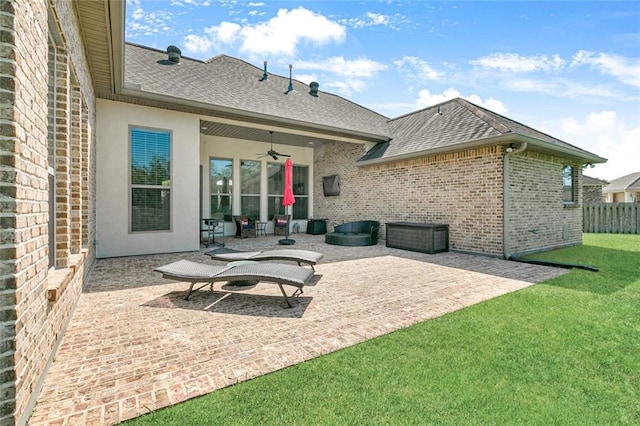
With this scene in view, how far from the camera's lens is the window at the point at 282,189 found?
1385 centimetres

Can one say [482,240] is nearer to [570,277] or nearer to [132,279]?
[570,277]

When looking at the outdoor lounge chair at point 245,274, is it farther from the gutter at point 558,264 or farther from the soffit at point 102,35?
the gutter at point 558,264

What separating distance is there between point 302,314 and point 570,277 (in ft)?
17.4

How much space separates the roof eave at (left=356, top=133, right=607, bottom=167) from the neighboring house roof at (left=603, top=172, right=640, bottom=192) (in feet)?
87.7

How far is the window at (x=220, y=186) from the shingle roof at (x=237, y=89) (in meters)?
3.39

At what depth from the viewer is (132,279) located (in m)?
5.51

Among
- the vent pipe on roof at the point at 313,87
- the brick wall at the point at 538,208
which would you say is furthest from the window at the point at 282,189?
the brick wall at the point at 538,208

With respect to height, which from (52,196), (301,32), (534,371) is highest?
(301,32)

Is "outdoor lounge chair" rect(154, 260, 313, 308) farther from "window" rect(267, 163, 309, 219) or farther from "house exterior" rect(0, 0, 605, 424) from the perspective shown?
"window" rect(267, 163, 309, 219)

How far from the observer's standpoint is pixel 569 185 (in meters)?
10.5

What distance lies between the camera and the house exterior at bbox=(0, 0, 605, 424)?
6.26ft

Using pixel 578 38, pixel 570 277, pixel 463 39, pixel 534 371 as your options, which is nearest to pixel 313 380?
pixel 534 371

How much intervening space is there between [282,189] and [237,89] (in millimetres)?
5252

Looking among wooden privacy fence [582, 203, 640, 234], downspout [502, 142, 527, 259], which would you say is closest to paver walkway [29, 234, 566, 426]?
downspout [502, 142, 527, 259]
